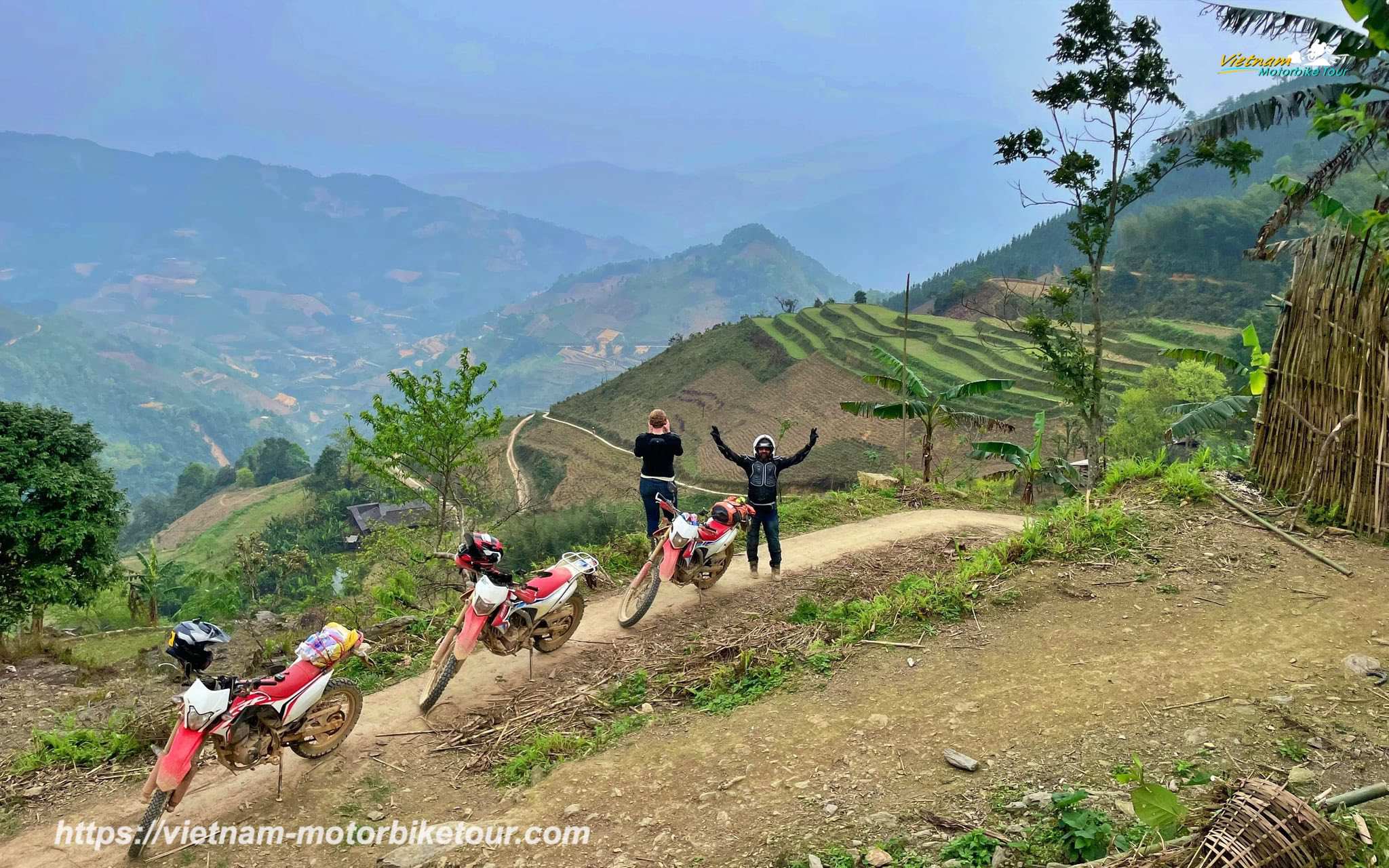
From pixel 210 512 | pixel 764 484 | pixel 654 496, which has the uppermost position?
pixel 764 484

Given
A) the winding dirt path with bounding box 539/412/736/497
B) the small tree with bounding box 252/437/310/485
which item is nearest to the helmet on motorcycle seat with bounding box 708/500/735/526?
the winding dirt path with bounding box 539/412/736/497

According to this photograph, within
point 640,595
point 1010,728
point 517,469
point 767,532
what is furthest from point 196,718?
point 517,469

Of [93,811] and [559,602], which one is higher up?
[559,602]

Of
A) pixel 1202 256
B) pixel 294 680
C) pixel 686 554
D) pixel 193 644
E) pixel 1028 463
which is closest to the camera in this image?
pixel 193 644

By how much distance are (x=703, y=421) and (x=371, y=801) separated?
178ft

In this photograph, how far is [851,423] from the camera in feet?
157

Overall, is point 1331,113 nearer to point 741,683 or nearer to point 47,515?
point 741,683

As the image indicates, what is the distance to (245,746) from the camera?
4992mm

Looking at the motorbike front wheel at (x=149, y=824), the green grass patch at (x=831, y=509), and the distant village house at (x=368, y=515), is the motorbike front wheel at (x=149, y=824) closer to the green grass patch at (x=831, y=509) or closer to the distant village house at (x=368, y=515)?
the green grass patch at (x=831, y=509)

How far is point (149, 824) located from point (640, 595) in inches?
170

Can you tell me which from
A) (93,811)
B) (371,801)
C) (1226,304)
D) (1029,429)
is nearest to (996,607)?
(371,801)

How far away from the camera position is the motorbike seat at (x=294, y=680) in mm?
5145

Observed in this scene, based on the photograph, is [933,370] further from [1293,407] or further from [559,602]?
[559,602]

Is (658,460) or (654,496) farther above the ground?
(658,460)
